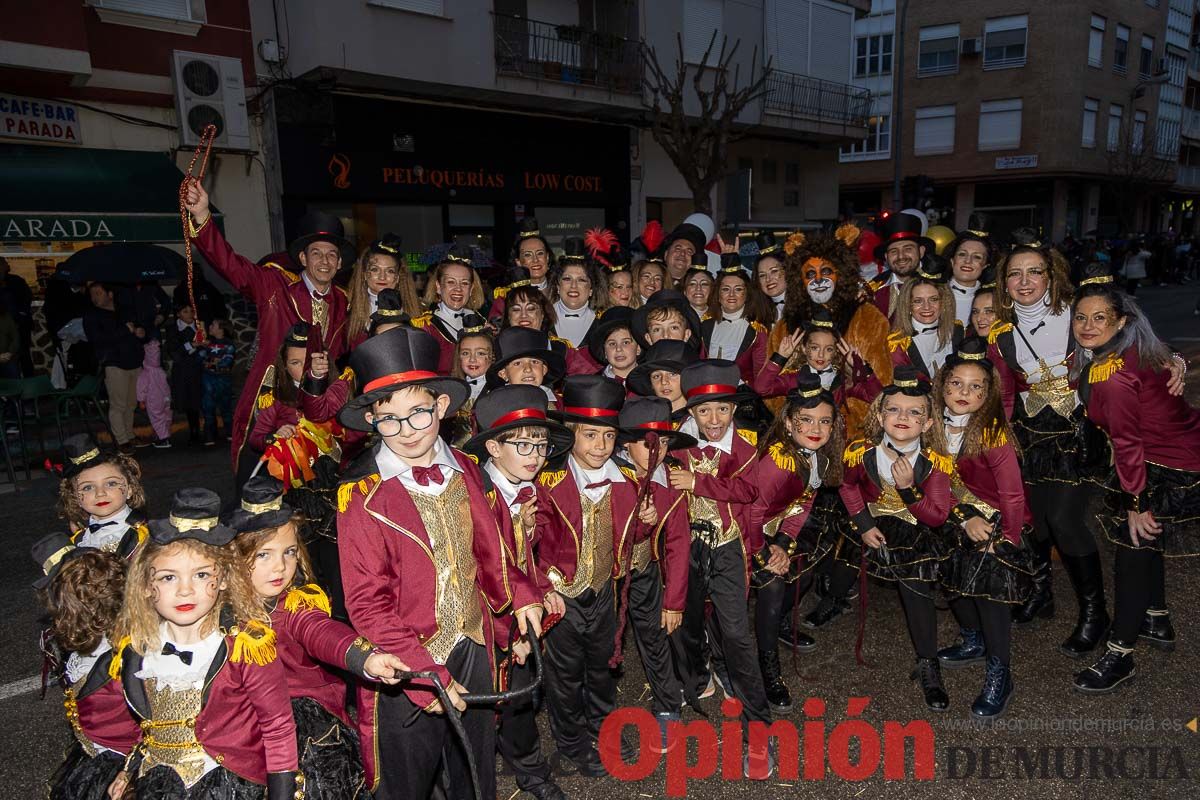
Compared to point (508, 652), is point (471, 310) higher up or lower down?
higher up

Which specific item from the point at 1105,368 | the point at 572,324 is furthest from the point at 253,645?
the point at 1105,368

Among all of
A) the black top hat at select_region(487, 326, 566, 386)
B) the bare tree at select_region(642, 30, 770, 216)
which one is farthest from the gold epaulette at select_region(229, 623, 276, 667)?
the bare tree at select_region(642, 30, 770, 216)

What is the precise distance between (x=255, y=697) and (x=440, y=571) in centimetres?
71

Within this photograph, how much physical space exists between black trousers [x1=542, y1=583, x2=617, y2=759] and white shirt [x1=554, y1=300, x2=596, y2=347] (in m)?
2.56

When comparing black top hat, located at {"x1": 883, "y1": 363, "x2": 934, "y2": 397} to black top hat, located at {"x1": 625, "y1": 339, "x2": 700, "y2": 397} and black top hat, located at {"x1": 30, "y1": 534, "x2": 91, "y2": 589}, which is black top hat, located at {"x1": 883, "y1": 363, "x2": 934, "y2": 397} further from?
black top hat, located at {"x1": 30, "y1": 534, "x2": 91, "y2": 589}

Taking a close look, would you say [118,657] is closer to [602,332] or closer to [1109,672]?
[602,332]

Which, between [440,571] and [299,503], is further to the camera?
[299,503]

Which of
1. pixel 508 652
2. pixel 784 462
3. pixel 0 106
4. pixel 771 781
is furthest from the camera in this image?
pixel 0 106

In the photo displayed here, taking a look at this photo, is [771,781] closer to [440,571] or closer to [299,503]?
[440,571]

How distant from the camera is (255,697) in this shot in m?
2.43

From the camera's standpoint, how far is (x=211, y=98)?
40.1 ft

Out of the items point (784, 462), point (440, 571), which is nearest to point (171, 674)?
point (440, 571)

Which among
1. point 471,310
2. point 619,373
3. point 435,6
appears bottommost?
point 619,373

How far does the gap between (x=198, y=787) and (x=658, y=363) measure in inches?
105
